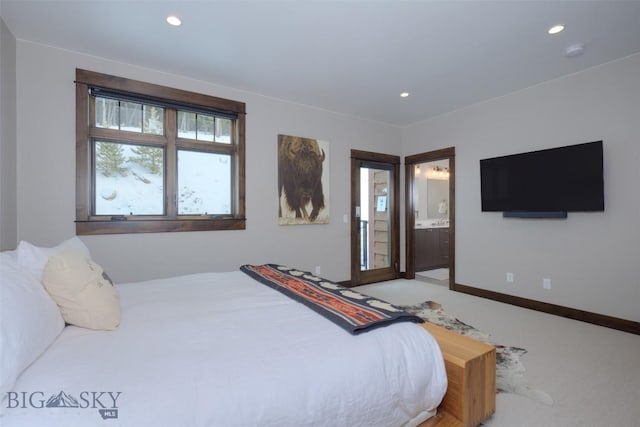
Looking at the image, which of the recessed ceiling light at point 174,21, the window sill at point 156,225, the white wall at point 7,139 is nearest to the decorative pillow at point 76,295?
the white wall at point 7,139

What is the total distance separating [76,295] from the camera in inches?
53.1

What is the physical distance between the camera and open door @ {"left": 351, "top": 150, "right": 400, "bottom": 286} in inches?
189

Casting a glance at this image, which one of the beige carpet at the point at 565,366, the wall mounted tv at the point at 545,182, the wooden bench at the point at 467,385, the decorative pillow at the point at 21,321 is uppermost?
the wall mounted tv at the point at 545,182

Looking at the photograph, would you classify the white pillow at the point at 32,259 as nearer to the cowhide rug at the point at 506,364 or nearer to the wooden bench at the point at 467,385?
the wooden bench at the point at 467,385

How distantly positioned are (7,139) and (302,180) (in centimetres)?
296

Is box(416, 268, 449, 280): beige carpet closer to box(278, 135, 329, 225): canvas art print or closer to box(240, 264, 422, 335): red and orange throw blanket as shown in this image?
box(278, 135, 329, 225): canvas art print

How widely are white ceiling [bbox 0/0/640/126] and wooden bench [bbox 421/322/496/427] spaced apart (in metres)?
2.37

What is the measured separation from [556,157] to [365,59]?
2510 mm

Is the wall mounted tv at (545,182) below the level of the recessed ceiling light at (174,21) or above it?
below

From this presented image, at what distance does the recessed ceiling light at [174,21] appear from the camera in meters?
2.37

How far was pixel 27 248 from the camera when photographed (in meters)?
1.43

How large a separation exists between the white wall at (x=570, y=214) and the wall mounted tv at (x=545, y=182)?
109mm

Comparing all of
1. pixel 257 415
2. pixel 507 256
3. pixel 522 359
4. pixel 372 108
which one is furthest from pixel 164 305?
pixel 507 256

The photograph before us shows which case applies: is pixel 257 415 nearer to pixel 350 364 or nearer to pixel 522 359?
pixel 350 364
